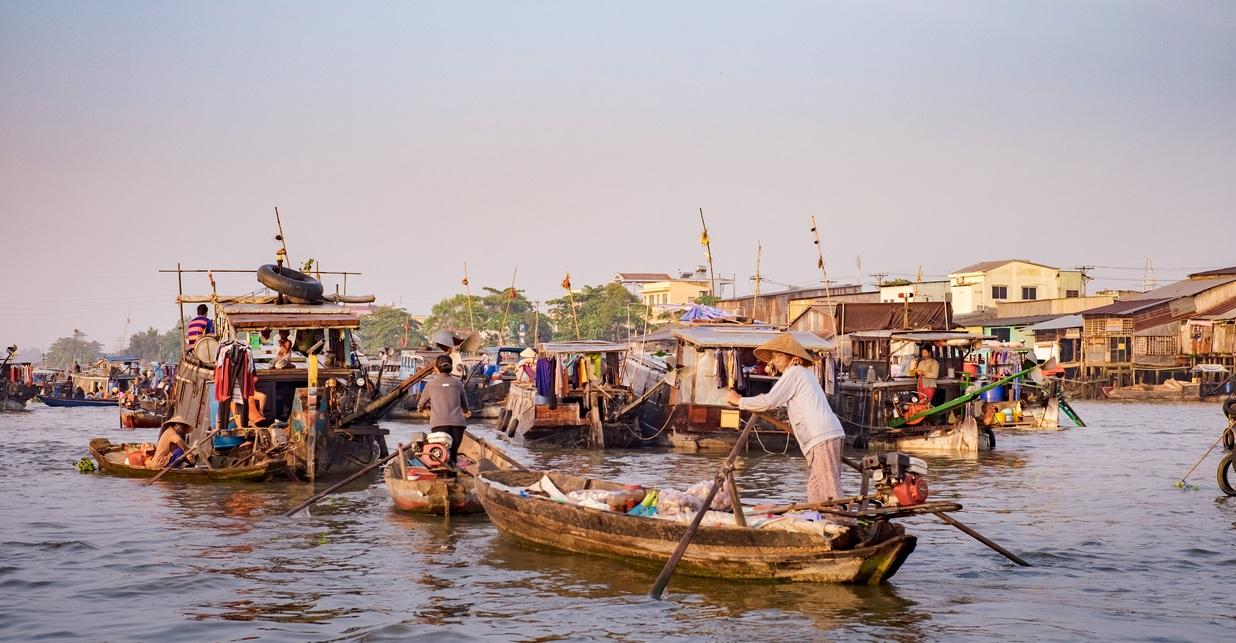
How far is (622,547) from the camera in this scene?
962 centimetres

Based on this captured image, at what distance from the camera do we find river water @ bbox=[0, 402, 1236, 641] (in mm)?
8102

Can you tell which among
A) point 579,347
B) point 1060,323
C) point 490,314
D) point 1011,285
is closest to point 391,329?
point 490,314

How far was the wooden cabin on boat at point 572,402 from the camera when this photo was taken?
78.6ft

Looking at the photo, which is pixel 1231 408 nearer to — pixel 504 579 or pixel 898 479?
pixel 898 479

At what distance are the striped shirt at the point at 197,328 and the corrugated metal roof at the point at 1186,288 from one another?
4143 centimetres

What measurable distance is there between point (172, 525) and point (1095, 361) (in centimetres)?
4213

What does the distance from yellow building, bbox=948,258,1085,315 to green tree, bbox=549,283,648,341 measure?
17.5 metres

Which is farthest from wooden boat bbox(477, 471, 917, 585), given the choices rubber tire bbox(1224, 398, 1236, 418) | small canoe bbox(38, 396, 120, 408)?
small canoe bbox(38, 396, 120, 408)

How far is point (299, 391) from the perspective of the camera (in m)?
15.3

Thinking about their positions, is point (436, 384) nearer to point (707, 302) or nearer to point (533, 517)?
point (533, 517)

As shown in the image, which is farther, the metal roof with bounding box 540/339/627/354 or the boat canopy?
the metal roof with bounding box 540/339/627/354

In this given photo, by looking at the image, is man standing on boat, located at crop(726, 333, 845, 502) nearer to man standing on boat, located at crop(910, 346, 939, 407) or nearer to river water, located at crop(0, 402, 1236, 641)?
river water, located at crop(0, 402, 1236, 641)

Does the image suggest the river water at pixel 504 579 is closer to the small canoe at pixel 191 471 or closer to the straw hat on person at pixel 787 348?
the small canoe at pixel 191 471

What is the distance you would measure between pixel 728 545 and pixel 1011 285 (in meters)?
52.2
